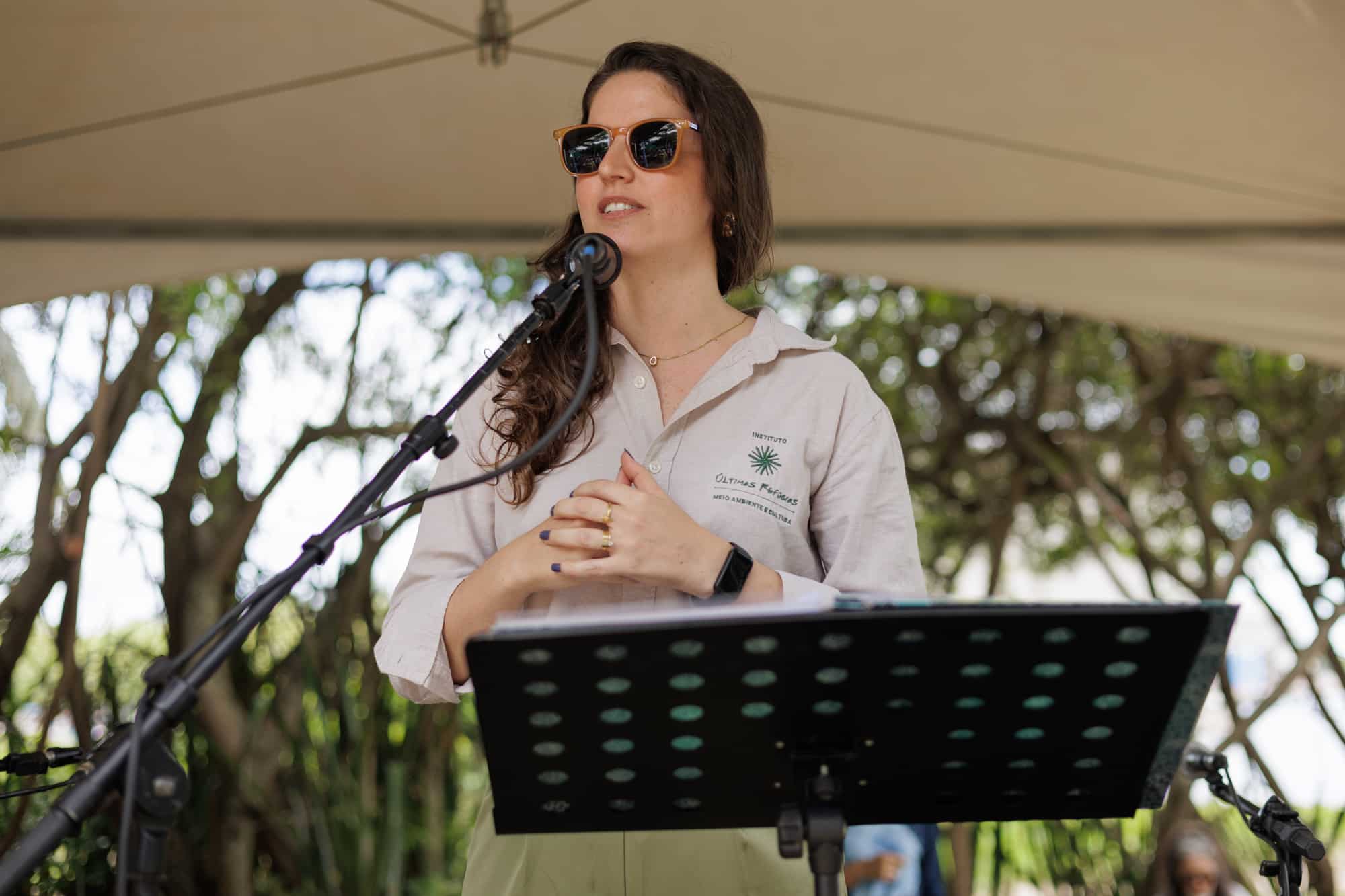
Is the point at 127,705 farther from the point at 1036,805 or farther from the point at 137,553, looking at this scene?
the point at 1036,805

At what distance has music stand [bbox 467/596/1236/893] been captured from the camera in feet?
3.71

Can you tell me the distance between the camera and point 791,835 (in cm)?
124

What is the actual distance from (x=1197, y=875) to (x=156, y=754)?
4352 mm

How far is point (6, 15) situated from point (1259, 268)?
3150 millimetres

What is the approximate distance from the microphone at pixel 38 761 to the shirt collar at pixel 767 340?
94cm

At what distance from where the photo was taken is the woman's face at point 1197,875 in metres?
4.51

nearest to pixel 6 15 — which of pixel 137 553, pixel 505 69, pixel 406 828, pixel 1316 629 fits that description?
pixel 505 69

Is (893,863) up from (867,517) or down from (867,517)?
down

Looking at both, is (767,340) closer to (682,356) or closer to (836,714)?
(682,356)

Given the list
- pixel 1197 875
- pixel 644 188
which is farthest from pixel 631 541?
pixel 1197 875

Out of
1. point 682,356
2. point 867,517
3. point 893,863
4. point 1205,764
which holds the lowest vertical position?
point 893,863

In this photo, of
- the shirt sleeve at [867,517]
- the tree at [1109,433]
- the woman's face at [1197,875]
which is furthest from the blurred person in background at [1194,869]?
the shirt sleeve at [867,517]

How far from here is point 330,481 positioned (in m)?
5.40

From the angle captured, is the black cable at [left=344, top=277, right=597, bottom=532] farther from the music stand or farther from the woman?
the music stand
